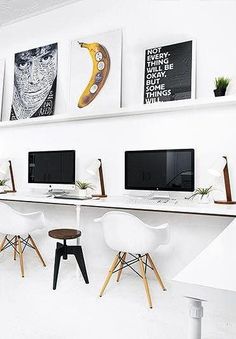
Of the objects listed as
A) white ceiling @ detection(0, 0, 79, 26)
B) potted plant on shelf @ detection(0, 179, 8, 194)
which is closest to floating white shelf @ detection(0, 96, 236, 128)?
potted plant on shelf @ detection(0, 179, 8, 194)

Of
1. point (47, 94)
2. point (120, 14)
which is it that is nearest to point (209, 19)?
point (120, 14)

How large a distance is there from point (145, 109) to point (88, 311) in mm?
1879

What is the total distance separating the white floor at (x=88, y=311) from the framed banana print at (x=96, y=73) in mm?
1817

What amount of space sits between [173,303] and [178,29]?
2546mm

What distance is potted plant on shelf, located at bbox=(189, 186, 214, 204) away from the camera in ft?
8.82

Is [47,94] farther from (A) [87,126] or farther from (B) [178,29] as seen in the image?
(B) [178,29]

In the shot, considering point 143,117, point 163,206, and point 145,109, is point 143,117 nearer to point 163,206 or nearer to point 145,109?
point 145,109

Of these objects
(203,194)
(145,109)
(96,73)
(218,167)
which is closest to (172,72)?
(145,109)

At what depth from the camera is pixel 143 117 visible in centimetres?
321

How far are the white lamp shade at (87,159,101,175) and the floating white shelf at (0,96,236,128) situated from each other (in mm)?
511

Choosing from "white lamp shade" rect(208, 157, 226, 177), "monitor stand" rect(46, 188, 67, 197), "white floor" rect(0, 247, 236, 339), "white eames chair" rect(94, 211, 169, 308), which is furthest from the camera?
"monitor stand" rect(46, 188, 67, 197)

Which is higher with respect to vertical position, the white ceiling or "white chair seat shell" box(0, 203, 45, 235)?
the white ceiling

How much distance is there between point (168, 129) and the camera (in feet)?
10.1

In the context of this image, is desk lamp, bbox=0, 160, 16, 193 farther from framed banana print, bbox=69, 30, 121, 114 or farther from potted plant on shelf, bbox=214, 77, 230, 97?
potted plant on shelf, bbox=214, 77, 230, 97
